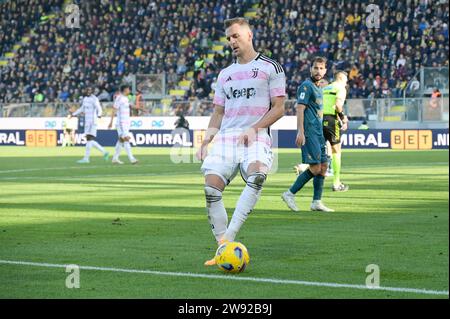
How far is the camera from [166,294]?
26.7 ft

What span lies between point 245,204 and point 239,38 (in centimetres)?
160

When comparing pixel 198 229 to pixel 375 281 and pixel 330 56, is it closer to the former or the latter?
pixel 375 281

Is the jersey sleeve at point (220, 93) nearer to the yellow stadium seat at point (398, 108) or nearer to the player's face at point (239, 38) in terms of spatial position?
the player's face at point (239, 38)

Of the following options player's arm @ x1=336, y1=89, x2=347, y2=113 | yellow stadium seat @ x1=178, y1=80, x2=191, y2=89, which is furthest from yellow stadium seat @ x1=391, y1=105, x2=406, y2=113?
player's arm @ x1=336, y1=89, x2=347, y2=113

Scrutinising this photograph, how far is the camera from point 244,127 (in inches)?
403

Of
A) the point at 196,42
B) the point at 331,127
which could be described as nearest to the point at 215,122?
A: the point at 331,127

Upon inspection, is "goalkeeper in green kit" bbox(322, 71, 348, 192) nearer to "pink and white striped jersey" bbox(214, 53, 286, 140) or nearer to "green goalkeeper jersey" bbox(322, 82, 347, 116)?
"green goalkeeper jersey" bbox(322, 82, 347, 116)

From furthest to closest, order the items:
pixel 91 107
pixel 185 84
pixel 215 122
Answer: pixel 185 84 → pixel 91 107 → pixel 215 122

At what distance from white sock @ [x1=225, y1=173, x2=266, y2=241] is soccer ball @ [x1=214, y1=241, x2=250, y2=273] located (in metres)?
0.50

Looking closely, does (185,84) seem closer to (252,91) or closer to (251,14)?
(251,14)

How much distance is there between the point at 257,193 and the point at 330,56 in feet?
134

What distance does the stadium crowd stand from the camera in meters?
48.2

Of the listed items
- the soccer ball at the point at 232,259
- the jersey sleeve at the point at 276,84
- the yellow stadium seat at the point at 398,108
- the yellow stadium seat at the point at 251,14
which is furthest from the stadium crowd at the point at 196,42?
the soccer ball at the point at 232,259
